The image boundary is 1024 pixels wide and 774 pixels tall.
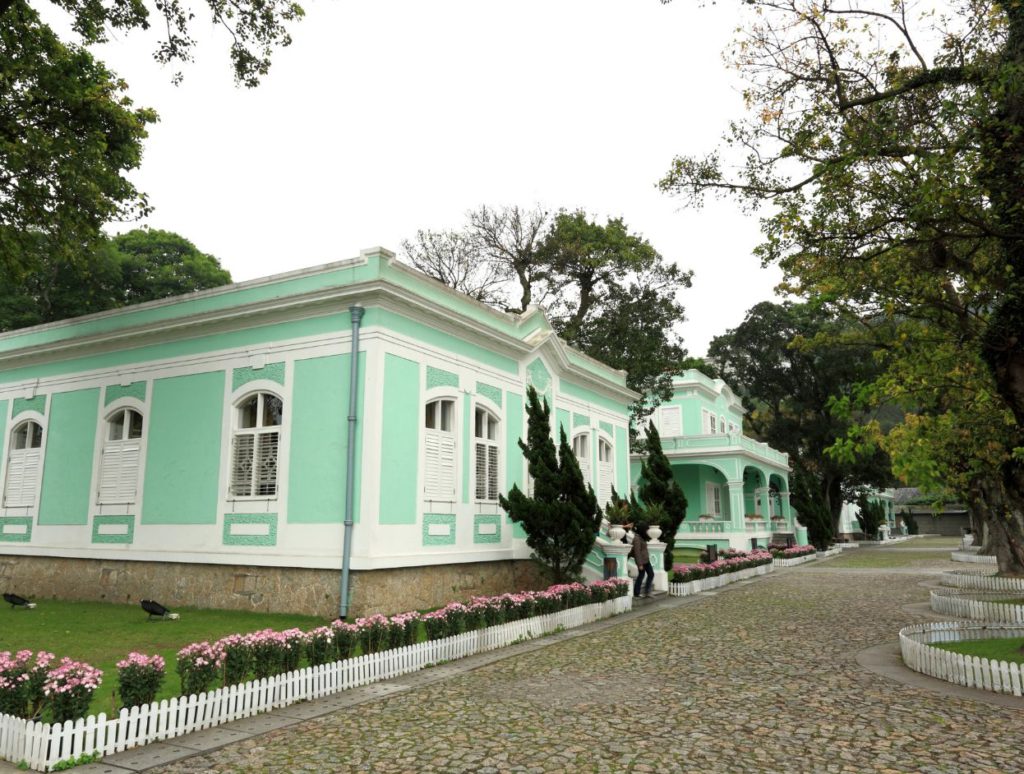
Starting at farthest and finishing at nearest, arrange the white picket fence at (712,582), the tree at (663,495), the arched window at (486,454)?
the tree at (663,495) → the white picket fence at (712,582) → the arched window at (486,454)

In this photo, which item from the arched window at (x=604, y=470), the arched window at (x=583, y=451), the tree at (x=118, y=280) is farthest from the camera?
the tree at (x=118, y=280)

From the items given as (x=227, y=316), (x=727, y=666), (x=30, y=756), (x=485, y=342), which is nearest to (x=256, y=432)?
(x=227, y=316)

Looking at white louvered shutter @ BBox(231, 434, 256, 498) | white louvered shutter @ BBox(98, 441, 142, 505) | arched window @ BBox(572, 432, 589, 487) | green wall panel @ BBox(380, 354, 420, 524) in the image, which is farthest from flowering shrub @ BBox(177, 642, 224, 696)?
arched window @ BBox(572, 432, 589, 487)

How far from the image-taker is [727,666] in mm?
8430

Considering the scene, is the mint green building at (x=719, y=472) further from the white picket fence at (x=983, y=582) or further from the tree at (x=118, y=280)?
the tree at (x=118, y=280)

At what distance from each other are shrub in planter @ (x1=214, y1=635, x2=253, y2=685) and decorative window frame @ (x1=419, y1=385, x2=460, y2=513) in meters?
A: 5.62

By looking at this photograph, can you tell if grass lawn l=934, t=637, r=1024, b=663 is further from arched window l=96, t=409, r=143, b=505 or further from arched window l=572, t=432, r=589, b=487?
arched window l=96, t=409, r=143, b=505

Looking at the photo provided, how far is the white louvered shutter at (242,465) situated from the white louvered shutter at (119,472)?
2.75 metres

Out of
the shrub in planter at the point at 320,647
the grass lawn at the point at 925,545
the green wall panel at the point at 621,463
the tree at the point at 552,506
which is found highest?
the green wall panel at the point at 621,463

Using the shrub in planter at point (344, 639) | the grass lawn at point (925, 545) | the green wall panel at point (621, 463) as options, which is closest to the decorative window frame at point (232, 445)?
the shrub in planter at point (344, 639)

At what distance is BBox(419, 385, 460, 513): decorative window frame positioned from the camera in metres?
12.6

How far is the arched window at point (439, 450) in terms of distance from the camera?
508 inches

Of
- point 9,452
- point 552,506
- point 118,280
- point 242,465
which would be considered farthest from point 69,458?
point 118,280

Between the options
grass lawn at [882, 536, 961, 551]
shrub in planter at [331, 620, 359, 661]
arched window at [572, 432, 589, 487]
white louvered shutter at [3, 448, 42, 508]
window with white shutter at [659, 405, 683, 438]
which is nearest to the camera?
shrub in planter at [331, 620, 359, 661]
